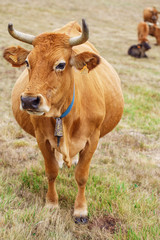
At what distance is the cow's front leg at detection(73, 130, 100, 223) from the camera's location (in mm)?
3332

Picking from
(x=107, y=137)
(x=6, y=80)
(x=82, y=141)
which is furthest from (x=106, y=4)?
(x=82, y=141)

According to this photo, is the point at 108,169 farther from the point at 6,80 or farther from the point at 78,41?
the point at 6,80

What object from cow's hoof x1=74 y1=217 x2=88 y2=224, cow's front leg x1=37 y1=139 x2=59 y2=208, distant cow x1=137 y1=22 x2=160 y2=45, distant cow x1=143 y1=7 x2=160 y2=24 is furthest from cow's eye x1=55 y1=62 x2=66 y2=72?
distant cow x1=143 y1=7 x2=160 y2=24

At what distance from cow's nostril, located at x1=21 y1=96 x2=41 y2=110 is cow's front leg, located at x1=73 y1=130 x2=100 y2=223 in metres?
1.17

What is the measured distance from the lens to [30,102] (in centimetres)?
227

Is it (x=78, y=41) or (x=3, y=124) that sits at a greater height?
(x=78, y=41)

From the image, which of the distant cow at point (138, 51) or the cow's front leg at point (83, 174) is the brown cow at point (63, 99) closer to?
the cow's front leg at point (83, 174)

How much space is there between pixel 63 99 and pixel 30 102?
53cm

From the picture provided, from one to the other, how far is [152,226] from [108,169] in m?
1.55

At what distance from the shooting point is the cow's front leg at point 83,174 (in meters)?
3.33

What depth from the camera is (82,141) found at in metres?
3.23

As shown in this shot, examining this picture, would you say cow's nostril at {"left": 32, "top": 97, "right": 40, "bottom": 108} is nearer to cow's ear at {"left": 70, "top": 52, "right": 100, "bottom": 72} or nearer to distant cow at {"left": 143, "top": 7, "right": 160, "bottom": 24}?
cow's ear at {"left": 70, "top": 52, "right": 100, "bottom": 72}

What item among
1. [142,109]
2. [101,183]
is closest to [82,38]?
[101,183]

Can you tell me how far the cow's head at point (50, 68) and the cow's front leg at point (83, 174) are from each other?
2.49 ft
